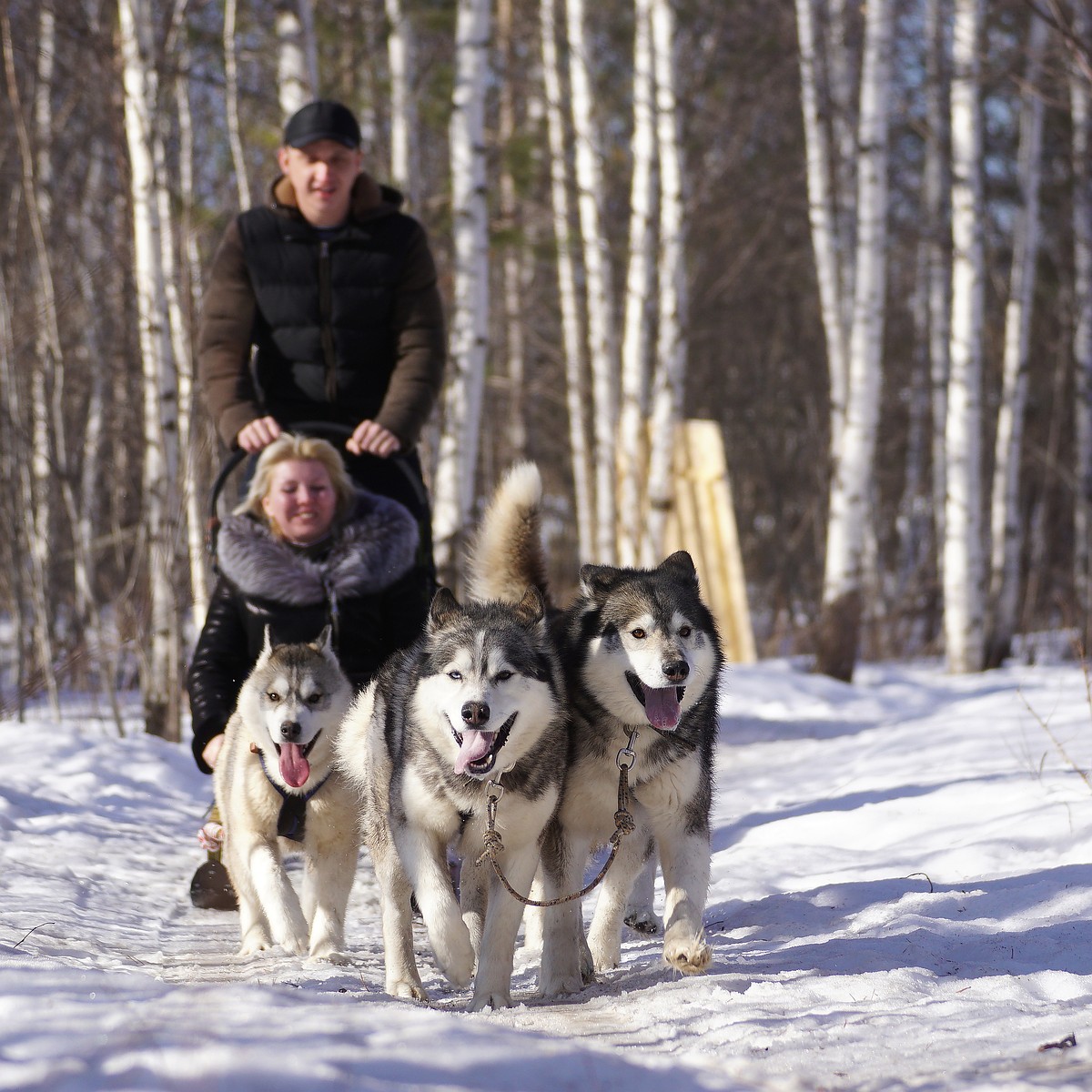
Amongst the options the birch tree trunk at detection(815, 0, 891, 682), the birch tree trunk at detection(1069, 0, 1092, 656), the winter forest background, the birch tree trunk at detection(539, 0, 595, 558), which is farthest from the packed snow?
the birch tree trunk at detection(1069, 0, 1092, 656)

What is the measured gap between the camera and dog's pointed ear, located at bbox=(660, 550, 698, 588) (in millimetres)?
3598

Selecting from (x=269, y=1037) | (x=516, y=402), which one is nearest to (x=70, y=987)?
(x=269, y=1037)

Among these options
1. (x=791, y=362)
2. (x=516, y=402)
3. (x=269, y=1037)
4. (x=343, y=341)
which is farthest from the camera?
(x=791, y=362)

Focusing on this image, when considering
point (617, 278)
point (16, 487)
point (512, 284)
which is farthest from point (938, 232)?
point (16, 487)

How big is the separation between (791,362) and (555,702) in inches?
682

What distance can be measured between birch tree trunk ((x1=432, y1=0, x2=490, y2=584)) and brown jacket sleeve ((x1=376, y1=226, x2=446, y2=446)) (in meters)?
3.30

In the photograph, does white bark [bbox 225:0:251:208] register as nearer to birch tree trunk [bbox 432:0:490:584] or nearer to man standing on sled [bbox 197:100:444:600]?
birch tree trunk [bbox 432:0:490:584]

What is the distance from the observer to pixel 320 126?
4.39 meters

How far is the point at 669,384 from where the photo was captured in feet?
36.1

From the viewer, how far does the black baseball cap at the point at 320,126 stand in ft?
14.4

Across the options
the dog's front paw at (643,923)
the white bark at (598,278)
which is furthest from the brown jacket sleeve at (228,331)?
the white bark at (598,278)

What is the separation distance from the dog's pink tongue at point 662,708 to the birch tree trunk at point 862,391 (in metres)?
7.09

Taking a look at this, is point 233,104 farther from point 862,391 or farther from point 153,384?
point 862,391

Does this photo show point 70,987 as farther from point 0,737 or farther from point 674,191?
point 674,191
